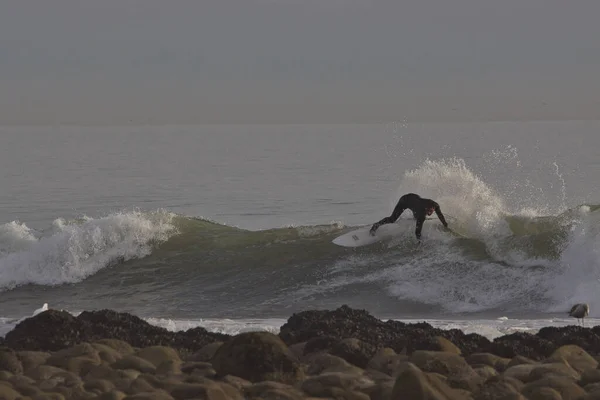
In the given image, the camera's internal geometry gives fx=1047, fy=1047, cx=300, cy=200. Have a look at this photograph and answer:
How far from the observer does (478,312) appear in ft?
54.1

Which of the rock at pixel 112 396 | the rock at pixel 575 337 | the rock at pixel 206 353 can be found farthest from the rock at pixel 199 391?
the rock at pixel 575 337

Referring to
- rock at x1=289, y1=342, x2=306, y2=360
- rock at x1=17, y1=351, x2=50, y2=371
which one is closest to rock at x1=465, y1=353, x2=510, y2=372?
rock at x1=289, y1=342, x2=306, y2=360

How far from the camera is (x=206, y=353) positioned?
29.3ft

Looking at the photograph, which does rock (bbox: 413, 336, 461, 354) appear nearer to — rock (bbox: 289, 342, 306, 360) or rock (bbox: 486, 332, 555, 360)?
rock (bbox: 486, 332, 555, 360)

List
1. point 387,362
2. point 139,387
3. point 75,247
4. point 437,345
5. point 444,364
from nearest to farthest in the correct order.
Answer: point 139,387, point 444,364, point 387,362, point 437,345, point 75,247

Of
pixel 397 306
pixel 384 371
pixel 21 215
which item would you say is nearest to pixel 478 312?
pixel 397 306

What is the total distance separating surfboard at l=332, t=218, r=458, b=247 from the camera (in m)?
20.9

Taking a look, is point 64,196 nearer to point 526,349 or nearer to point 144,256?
point 144,256

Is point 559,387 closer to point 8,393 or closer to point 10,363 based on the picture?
point 8,393

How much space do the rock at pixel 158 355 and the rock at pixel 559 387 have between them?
2.87 m

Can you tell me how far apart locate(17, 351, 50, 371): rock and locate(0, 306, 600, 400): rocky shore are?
1 centimetres

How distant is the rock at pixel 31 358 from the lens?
8.40m

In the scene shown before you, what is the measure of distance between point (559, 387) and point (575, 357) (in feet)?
4.61

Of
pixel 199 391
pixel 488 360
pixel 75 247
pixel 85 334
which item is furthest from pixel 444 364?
pixel 75 247
